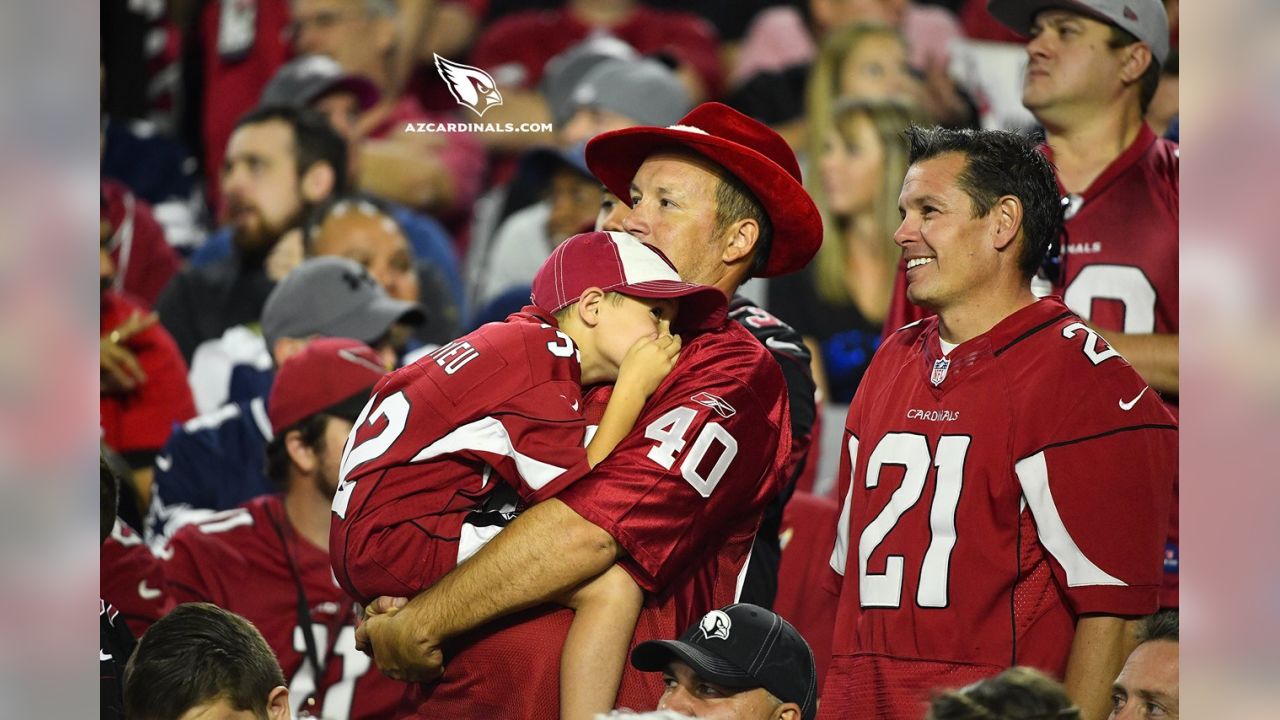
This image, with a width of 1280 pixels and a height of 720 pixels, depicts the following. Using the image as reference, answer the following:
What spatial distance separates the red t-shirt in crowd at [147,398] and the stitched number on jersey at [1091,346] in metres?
3.80

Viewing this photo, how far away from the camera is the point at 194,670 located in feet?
10.5

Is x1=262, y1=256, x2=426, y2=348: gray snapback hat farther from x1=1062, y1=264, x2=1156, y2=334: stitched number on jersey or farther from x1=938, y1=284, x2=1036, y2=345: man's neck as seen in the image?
x1=938, y1=284, x2=1036, y2=345: man's neck

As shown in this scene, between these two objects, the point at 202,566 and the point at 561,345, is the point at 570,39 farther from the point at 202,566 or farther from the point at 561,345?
the point at 561,345

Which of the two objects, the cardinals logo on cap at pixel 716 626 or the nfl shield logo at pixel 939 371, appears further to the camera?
the nfl shield logo at pixel 939 371

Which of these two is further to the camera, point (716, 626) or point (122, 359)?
point (122, 359)

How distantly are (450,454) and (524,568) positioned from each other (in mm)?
252

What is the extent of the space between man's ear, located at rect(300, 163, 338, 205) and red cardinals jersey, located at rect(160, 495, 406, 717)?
256cm

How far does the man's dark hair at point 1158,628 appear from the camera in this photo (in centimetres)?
323

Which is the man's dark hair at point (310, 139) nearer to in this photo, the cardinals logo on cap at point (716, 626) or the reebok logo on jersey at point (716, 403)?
the reebok logo on jersey at point (716, 403)

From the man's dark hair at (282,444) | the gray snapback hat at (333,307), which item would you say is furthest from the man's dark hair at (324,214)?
the man's dark hair at (282,444)

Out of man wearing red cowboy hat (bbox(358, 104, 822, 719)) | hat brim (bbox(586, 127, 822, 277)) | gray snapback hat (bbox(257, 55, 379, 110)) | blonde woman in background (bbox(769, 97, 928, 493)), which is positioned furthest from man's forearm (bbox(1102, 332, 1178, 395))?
gray snapback hat (bbox(257, 55, 379, 110))

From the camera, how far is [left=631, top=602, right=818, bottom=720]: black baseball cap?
3.10 meters
